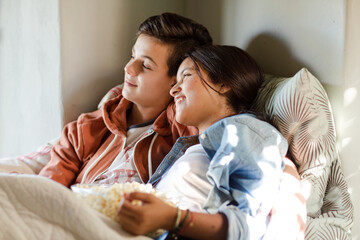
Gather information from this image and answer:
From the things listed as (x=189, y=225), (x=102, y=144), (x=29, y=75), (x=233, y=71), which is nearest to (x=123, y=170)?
(x=102, y=144)

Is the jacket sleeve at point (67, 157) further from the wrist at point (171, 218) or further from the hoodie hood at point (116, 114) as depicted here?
the wrist at point (171, 218)

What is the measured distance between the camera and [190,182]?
1.32 meters

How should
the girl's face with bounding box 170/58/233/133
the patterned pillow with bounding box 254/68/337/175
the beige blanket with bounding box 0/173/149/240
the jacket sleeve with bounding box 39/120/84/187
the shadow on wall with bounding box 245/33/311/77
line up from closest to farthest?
the beige blanket with bounding box 0/173/149/240 < the patterned pillow with bounding box 254/68/337/175 < the girl's face with bounding box 170/58/233/133 < the shadow on wall with bounding box 245/33/311/77 < the jacket sleeve with bounding box 39/120/84/187

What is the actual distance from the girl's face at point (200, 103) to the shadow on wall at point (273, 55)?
29 cm

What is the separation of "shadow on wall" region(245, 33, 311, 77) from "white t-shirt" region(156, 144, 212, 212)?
504 millimetres

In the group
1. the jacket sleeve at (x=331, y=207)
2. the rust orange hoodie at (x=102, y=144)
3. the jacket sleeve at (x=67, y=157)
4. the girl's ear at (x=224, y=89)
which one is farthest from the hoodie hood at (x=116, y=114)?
the jacket sleeve at (x=331, y=207)

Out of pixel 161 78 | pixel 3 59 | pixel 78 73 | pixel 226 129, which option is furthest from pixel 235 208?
pixel 3 59

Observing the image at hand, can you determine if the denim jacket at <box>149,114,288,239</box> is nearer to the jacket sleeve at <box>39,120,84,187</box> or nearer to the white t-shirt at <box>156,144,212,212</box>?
the white t-shirt at <box>156,144,212,212</box>

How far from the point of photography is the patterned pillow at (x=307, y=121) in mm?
1399

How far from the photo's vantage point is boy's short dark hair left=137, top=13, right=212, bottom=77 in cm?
179

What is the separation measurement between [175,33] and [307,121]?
0.64 metres

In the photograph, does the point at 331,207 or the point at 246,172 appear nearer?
the point at 246,172

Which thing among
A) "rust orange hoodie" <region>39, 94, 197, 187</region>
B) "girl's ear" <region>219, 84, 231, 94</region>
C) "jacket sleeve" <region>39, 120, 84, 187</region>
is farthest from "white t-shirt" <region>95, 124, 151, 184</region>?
"girl's ear" <region>219, 84, 231, 94</region>

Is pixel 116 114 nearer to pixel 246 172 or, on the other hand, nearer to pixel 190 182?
pixel 190 182
